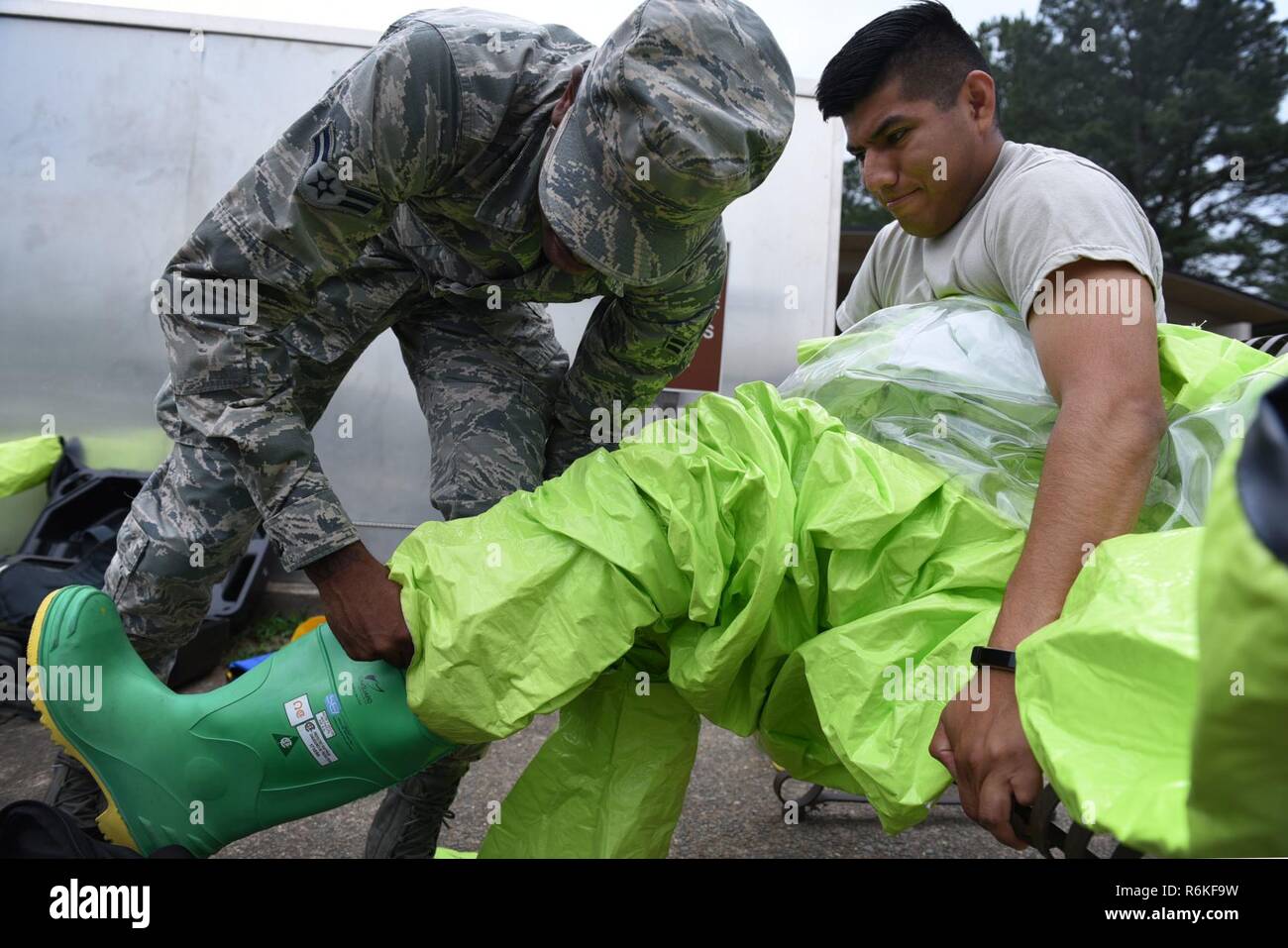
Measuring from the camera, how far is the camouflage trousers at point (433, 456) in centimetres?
153

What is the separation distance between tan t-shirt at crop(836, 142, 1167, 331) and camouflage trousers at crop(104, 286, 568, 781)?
0.71 m

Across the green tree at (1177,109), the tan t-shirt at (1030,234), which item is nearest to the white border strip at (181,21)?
the tan t-shirt at (1030,234)

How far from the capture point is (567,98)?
1.50 m

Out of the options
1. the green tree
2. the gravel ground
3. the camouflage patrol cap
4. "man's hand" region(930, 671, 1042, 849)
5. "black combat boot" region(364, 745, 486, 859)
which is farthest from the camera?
the green tree

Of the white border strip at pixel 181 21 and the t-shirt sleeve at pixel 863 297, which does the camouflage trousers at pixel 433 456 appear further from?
the white border strip at pixel 181 21

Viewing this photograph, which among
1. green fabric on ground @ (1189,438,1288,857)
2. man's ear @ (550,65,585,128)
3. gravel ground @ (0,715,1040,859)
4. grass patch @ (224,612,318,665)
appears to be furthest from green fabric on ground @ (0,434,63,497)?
green fabric on ground @ (1189,438,1288,857)

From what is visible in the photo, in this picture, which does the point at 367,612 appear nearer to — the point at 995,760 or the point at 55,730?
the point at 55,730

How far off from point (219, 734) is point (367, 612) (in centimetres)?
27

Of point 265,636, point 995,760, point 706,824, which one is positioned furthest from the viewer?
point 265,636

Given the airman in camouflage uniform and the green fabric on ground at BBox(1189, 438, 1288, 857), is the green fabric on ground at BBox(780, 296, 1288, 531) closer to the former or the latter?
the airman in camouflage uniform

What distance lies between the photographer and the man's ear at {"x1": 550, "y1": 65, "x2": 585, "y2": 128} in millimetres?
1484

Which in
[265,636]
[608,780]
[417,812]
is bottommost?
[265,636]

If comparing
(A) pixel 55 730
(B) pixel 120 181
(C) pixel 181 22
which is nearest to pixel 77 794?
(A) pixel 55 730
